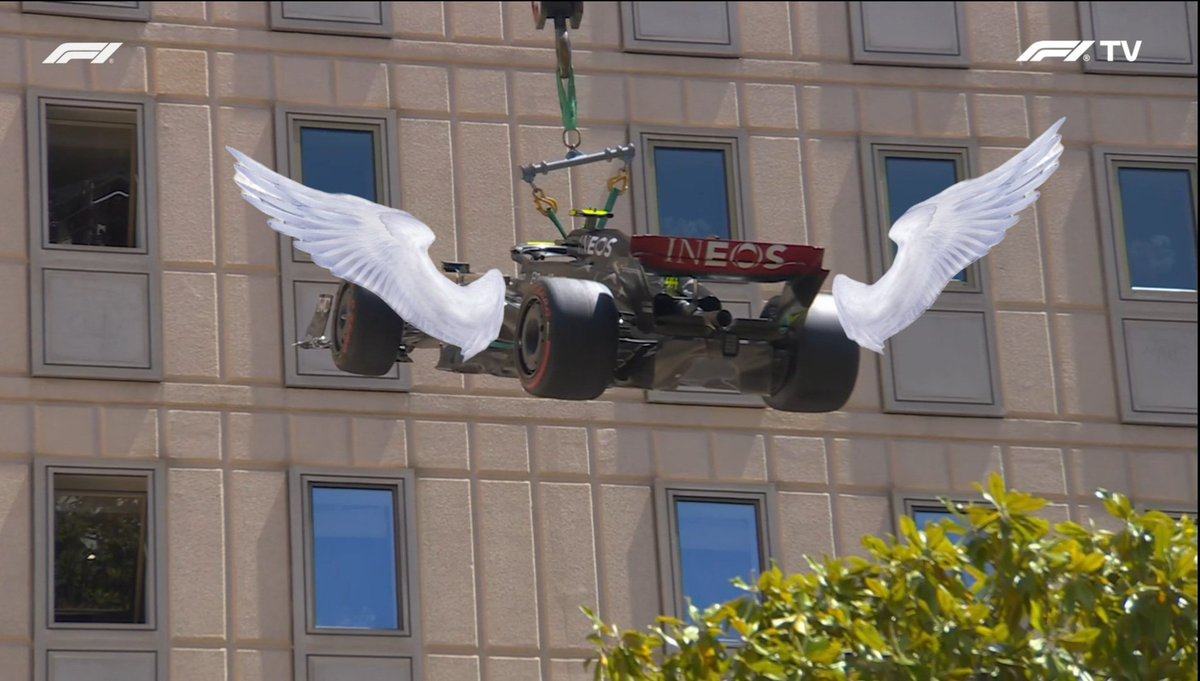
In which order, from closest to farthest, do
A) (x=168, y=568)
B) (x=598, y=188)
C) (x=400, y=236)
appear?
1. (x=400, y=236)
2. (x=168, y=568)
3. (x=598, y=188)

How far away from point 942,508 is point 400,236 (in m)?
11.3

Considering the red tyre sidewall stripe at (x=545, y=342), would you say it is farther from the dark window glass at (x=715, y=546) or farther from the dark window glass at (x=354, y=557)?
the dark window glass at (x=715, y=546)

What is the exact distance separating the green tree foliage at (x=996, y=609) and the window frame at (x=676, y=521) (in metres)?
7.79

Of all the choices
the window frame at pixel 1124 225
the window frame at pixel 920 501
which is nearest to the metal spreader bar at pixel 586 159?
the window frame at pixel 920 501

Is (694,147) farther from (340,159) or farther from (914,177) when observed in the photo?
(340,159)

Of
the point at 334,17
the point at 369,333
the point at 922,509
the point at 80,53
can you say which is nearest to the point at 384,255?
the point at 369,333

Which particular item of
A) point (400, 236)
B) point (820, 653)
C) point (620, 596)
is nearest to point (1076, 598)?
point (820, 653)

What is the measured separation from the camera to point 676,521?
1081 inches

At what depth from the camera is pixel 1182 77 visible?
29719 millimetres

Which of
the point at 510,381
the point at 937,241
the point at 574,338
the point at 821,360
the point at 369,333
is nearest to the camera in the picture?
the point at 574,338

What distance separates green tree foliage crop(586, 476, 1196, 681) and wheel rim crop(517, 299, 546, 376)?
2171 millimetres

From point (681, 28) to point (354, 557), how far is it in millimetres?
5301

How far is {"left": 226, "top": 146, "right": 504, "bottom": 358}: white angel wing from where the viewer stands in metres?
17.3

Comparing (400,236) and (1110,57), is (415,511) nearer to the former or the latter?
(1110,57)
